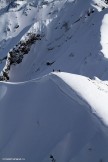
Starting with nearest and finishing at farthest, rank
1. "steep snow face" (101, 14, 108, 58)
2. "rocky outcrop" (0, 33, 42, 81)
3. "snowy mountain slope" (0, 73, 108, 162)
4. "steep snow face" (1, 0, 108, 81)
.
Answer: "snowy mountain slope" (0, 73, 108, 162) → "steep snow face" (101, 14, 108, 58) → "steep snow face" (1, 0, 108, 81) → "rocky outcrop" (0, 33, 42, 81)

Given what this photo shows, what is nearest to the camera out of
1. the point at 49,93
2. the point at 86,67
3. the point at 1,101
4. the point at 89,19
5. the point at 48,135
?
the point at 48,135

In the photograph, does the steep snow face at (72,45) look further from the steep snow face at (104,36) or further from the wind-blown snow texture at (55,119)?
the wind-blown snow texture at (55,119)

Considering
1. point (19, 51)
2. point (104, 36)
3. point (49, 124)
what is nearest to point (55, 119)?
point (49, 124)

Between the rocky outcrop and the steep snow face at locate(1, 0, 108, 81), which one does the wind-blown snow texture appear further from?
the rocky outcrop

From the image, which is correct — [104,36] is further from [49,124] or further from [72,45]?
[49,124]

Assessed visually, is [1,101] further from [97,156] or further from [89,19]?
[89,19]

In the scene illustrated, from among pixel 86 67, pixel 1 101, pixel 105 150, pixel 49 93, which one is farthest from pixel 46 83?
pixel 86 67

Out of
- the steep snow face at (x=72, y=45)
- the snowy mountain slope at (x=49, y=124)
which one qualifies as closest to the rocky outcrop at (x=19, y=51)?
the steep snow face at (x=72, y=45)

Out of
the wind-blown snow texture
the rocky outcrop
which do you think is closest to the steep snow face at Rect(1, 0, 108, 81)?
the rocky outcrop
